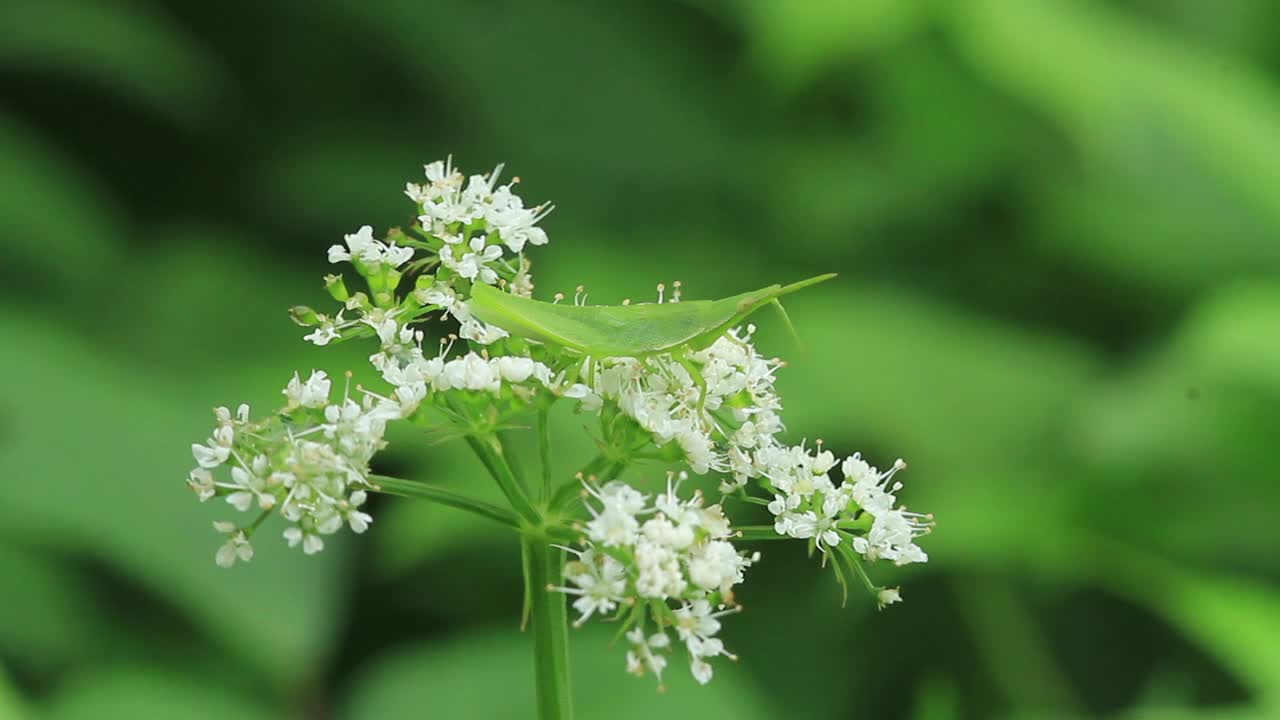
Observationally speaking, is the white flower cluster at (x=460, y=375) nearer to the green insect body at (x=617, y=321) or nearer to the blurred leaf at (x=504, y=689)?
the green insect body at (x=617, y=321)

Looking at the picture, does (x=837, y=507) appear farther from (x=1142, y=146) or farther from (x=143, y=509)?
(x=1142, y=146)

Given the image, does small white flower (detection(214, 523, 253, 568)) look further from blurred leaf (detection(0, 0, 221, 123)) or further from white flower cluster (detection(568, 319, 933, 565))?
blurred leaf (detection(0, 0, 221, 123))

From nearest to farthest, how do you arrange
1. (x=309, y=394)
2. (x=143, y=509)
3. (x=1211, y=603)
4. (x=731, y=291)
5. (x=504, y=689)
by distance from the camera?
(x=309, y=394)
(x=504, y=689)
(x=1211, y=603)
(x=143, y=509)
(x=731, y=291)

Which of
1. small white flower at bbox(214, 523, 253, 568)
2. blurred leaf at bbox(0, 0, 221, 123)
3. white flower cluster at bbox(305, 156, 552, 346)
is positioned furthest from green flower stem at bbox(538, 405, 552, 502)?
blurred leaf at bbox(0, 0, 221, 123)

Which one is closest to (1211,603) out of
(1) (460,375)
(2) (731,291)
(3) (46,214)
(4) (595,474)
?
(2) (731,291)

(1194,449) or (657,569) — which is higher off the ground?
(1194,449)

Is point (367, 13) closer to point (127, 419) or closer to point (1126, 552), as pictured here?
point (127, 419)
